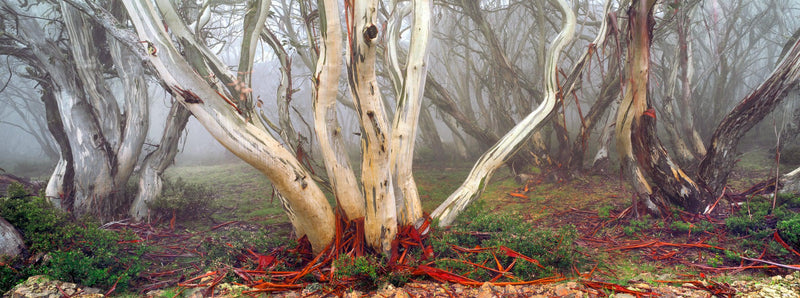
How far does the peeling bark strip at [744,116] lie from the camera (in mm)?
2625

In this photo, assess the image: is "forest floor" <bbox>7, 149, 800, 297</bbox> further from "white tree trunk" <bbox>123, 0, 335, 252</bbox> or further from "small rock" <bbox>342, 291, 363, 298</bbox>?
"white tree trunk" <bbox>123, 0, 335, 252</bbox>

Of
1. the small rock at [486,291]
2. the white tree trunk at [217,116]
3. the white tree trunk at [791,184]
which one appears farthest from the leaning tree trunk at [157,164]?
the white tree trunk at [791,184]

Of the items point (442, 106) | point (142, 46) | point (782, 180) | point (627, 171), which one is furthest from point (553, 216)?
point (142, 46)

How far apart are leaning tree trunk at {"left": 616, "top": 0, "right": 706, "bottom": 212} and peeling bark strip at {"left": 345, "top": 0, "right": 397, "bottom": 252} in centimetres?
189

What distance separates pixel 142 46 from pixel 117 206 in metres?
2.55

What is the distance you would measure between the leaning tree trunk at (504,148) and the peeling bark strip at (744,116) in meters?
1.24

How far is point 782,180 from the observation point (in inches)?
108

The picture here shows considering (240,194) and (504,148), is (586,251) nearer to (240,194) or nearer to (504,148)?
(504,148)

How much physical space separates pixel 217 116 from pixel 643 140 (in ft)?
9.64

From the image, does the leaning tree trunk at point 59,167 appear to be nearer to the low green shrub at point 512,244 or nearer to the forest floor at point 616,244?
the forest floor at point 616,244

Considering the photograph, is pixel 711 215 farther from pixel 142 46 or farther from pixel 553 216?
pixel 142 46

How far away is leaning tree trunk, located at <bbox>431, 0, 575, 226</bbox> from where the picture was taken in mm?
2717

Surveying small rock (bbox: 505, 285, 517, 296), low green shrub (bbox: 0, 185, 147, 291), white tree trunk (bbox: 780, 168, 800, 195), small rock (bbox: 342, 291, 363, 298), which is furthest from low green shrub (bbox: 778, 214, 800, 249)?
low green shrub (bbox: 0, 185, 147, 291)

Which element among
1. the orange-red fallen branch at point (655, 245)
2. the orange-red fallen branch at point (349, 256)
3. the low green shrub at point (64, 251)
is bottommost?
the orange-red fallen branch at point (655, 245)
